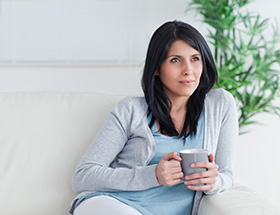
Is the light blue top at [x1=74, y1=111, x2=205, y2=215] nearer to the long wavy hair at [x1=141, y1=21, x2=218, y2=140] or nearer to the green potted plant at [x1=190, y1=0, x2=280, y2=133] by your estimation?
the long wavy hair at [x1=141, y1=21, x2=218, y2=140]

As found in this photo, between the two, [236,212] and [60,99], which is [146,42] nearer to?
[60,99]

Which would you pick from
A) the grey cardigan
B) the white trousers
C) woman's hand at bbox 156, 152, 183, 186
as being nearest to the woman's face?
the grey cardigan

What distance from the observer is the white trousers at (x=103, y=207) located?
54.4 inches

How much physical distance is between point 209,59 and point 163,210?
1.97 ft

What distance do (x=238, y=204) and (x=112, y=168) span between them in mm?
480

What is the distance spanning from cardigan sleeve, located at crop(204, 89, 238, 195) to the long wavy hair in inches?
2.8

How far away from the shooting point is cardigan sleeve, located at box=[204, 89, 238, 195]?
1592 mm

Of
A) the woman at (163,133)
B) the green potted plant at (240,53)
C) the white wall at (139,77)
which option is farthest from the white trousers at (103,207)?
the white wall at (139,77)

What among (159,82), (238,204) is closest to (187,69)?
(159,82)

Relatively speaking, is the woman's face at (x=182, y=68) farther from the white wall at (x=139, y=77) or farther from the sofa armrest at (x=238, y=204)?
the white wall at (x=139, y=77)

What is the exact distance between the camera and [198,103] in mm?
1697

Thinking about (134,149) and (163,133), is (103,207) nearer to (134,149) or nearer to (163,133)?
(134,149)

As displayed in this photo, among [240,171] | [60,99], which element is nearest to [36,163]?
[60,99]

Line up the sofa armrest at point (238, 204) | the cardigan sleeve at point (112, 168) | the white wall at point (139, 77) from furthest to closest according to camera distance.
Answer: the white wall at point (139, 77)
the cardigan sleeve at point (112, 168)
the sofa armrest at point (238, 204)
